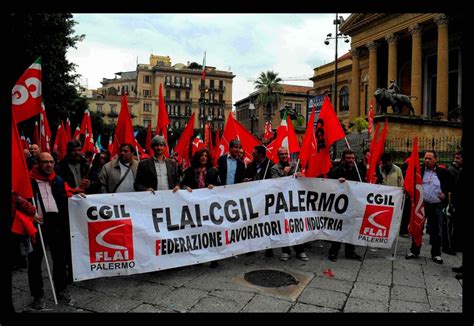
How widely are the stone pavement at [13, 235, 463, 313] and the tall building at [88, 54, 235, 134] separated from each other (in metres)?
80.5

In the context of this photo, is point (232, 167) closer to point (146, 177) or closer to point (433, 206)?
point (146, 177)

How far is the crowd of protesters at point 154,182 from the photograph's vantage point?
3990 mm

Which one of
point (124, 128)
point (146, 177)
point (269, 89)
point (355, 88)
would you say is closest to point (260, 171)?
point (146, 177)

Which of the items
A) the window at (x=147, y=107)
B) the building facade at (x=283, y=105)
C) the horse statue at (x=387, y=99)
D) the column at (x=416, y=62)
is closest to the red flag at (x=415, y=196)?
the horse statue at (x=387, y=99)

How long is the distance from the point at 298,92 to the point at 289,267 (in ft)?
268

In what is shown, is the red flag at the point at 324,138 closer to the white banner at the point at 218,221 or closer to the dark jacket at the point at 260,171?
the white banner at the point at 218,221

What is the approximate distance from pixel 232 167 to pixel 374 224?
8.22ft

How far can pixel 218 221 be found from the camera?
5207 millimetres

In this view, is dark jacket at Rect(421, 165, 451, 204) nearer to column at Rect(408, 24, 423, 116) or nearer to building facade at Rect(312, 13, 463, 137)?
building facade at Rect(312, 13, 463, 137)

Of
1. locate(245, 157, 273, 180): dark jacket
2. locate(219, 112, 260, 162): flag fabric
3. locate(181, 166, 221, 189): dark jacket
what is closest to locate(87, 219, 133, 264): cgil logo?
locate(181, 166, 221, 189): dark jacket

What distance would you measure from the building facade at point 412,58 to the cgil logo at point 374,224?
22.2 metres

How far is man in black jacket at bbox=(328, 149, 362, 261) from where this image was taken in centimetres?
590
